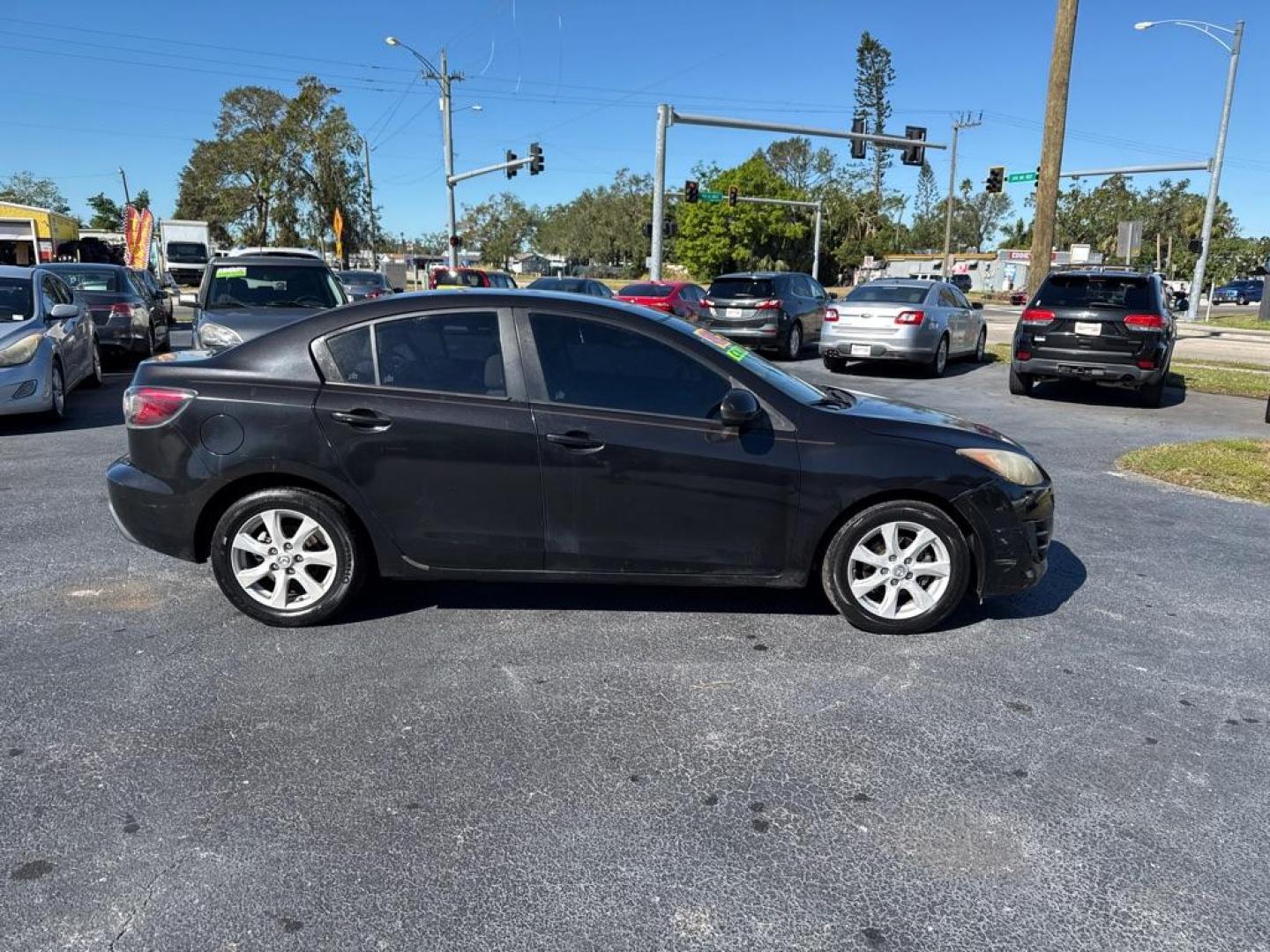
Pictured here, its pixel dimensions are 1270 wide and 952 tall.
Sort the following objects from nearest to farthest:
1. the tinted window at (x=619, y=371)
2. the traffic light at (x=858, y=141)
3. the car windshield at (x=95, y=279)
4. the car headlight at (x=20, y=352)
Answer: the tinted window at (x=619, y=371)
the car headlight at (x=20, y=352)
the car windshield at (x=95, y=279)
the traffic light at (x=858, y=141)

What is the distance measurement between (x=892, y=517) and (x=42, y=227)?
35.5 metres

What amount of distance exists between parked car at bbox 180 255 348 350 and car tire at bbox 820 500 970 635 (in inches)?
307

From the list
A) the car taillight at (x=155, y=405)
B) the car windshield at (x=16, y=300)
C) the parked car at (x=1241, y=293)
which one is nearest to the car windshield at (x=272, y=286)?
the car windshield at (x=16, y=300)

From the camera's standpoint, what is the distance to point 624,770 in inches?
125

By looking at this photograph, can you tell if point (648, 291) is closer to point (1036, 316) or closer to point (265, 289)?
point (1036, 316)

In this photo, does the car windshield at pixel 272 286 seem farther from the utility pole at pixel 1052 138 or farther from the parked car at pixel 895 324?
the utility pole at pixel 1052 138

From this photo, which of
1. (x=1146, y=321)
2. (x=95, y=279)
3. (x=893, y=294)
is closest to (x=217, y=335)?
(x=95, y=279)

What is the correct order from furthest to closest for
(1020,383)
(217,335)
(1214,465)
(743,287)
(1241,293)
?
(1241,293) < (743,287) < (1020,383) < (217,335) < (1214,465)

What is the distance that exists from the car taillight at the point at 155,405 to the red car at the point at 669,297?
14703 mm

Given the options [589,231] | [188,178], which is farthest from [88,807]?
[589,231]

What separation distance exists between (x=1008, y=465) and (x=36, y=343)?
8.90 meters

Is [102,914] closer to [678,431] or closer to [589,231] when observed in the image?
[678,431]

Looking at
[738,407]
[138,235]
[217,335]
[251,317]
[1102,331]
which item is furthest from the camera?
[138,235]

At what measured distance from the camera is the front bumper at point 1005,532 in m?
4.27
